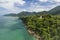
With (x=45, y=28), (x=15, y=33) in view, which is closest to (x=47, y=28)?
(x=45, y=28)

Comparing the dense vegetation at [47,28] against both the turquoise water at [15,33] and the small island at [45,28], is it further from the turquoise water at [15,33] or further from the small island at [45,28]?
the turquoise water at [15,33]

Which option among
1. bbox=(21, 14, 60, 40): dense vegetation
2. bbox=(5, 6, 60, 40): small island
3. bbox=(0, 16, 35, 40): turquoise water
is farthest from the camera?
bbox=(0, 16, 35, 40): turquoise water

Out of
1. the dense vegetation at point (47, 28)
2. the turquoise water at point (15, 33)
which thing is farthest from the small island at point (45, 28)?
the turquoise water at point (15, 33)

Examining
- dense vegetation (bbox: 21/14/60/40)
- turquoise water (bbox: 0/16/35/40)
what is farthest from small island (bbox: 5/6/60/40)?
turquoise water (bbox: 0/16/35/40)

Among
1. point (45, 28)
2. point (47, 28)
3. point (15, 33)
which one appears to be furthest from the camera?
point (15, 33)

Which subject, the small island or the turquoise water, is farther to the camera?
the turquoise water

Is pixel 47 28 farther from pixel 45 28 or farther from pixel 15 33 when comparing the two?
pixel 15 33

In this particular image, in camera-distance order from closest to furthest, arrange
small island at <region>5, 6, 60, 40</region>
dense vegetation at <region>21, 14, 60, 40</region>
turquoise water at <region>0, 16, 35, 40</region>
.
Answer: dense vegetation at <region>21, 14, 60, 40</region>, small island at <region>5, 6, 60, 40</region>, turquoise water at <region>0, 16, 35, 40</region>

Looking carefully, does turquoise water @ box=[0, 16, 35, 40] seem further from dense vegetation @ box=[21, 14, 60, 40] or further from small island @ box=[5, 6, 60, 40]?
dense vegetation @ box=[21, 14, 60, 40]

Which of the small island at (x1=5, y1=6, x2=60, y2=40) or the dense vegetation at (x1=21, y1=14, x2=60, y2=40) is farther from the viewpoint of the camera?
the small island at (x1=5, y1=6, x2=60, y2=40)

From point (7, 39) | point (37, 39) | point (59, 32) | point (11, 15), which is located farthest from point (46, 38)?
point (11, 15)

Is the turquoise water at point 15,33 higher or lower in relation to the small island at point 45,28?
lower

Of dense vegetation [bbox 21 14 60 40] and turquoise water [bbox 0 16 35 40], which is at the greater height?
dense vegetation [bbox 21 14 60 40]
